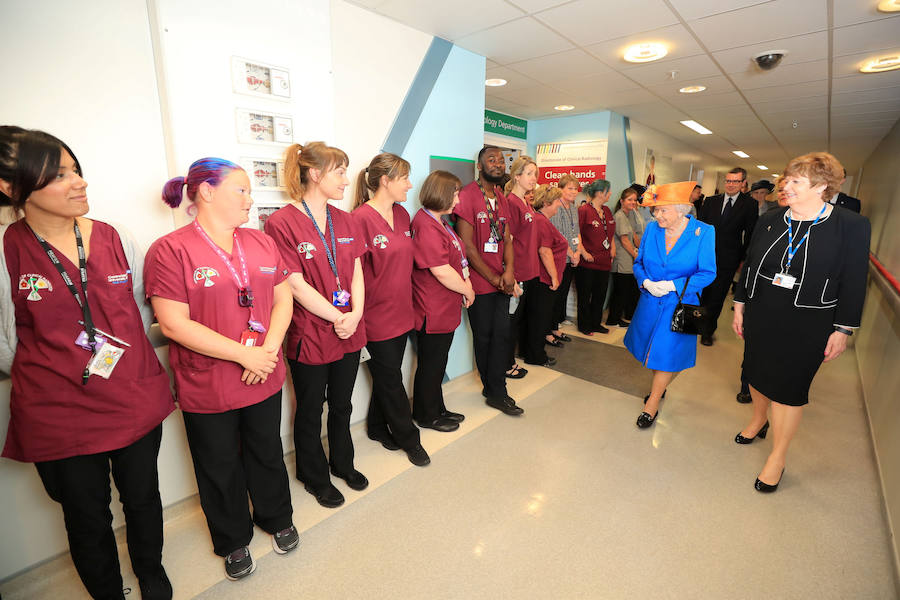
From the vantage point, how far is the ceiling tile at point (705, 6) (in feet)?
7.65

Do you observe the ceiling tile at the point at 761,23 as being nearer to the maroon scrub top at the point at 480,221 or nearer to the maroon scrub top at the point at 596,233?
the maroon scrub top at the point at 480,221

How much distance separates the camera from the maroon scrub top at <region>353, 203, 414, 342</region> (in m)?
2.18

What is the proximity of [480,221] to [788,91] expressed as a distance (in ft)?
12.4

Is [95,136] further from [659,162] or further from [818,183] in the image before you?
[659,162]

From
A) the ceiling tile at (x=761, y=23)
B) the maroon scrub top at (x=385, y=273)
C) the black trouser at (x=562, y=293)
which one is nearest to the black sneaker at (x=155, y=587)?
the maroon scrub top at (x=385, y=273)

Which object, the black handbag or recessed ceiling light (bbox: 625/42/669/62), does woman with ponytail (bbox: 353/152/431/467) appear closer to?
the black handbag

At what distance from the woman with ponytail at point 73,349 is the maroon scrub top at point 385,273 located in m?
1.01

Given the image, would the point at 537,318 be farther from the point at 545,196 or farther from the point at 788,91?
the point at 788,91

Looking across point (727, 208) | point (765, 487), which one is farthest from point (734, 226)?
point (765, 487)

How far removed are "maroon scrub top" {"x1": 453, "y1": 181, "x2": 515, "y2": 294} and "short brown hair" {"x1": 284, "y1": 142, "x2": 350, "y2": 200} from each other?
1009 millimetres

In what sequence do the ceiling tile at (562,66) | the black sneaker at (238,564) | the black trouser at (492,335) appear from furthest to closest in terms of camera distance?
the ceiling tile at (562,66)
the black trouser at (492,335)
the black sneaker at (238,564)

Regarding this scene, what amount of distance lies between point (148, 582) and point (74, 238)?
50.6 inches

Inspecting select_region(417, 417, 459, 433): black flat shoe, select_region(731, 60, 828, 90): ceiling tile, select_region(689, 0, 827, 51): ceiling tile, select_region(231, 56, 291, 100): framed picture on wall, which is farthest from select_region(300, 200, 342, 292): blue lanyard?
select_region(731, 60, 828, 90): ceiling tile

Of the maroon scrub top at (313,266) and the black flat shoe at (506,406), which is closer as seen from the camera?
the maroon scrub top at (313,266)
